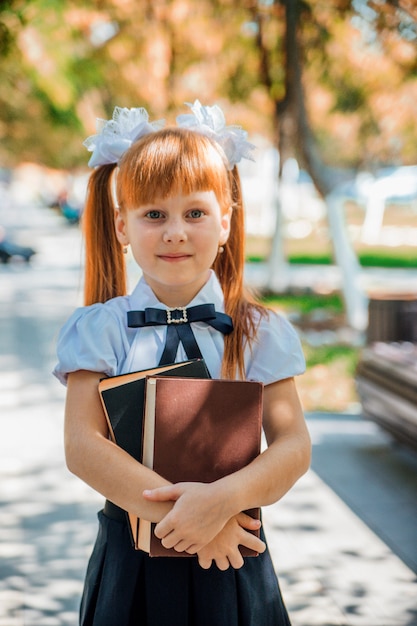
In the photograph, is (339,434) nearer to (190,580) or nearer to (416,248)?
(190,580)

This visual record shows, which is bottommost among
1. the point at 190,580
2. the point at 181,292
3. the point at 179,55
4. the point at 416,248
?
the point at 190,580

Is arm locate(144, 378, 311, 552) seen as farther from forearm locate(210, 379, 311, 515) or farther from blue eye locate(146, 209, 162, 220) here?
blue eye locate(146, 209, 162, 220)

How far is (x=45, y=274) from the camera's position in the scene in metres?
16.6

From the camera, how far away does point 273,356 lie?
1.83m

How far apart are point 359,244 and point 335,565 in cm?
2322

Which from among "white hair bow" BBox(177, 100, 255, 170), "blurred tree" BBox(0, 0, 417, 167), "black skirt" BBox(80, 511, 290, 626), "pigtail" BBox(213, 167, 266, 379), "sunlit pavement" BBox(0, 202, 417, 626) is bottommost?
"sunlit pavement" BBox(0, 202, 417, 626)

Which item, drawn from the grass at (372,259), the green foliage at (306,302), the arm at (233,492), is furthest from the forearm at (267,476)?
the grass at (372,259)

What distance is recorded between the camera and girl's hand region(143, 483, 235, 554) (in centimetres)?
156

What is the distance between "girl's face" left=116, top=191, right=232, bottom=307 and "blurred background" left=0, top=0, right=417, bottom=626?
16.8 inches

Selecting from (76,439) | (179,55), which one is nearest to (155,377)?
(76,439)

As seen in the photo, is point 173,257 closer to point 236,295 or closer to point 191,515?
point 236,295

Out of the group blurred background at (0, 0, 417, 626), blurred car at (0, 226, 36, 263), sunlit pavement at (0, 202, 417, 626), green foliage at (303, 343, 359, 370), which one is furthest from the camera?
blurred car at (0, 226, 36, 263)

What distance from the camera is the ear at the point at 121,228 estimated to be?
6.31 feet

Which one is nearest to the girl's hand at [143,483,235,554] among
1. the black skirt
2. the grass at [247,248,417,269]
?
the black skirt
